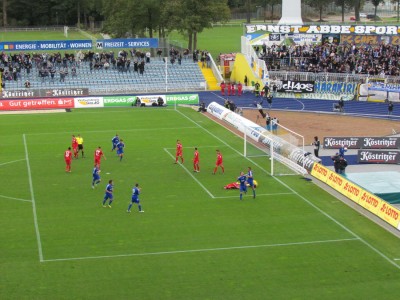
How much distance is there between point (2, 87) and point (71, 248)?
47.3 meters

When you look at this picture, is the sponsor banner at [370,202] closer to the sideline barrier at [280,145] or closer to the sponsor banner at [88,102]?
the sideline barrier at [280,145]

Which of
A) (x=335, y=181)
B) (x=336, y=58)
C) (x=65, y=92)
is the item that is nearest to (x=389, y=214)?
(x=335, y=181)

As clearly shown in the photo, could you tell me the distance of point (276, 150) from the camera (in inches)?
1730

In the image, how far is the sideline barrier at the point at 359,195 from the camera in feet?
103

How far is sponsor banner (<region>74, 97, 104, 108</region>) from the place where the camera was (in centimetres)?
6644

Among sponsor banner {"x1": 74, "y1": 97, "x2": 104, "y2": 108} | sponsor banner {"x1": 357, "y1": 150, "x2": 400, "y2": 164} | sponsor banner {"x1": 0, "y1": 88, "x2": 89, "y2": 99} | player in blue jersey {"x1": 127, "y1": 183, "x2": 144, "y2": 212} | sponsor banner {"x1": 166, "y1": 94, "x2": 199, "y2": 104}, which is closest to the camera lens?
player in blue jersey {"x1": 127, "y1": 183, "x2": 144, "y2": 212}

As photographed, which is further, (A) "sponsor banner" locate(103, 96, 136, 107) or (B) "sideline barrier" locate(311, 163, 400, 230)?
(A) "sponsor banner" locate(103, 96, 136, 107)

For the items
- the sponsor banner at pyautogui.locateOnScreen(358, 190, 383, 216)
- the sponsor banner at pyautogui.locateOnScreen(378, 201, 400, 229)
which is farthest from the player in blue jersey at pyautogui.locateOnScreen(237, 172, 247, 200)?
the sponsor banner at pyautogui.locateOnScreen(378, 201, 400, 229)

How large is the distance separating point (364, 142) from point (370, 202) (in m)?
12.9

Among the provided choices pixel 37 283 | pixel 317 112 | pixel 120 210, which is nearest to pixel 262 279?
pixel 37 283

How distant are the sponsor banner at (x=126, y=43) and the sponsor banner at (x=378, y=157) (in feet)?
137

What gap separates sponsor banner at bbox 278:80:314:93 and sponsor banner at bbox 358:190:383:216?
126 feet

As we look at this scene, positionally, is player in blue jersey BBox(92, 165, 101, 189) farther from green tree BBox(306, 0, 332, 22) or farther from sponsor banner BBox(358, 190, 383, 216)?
green tree BBox(306, 0, 332, 22)

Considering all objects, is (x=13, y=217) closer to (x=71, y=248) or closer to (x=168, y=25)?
(x=71, y=248)
